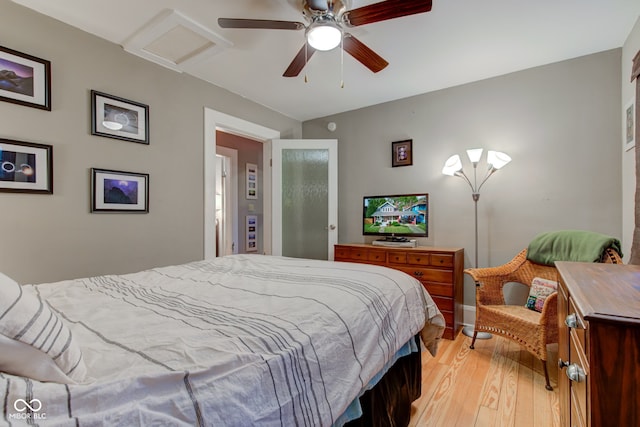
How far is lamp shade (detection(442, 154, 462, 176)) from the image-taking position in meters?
2.91

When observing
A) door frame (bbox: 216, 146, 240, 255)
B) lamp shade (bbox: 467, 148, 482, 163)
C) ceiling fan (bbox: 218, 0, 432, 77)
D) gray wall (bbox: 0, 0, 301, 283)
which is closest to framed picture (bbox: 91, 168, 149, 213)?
gray wall (bbox: 0, 0, 301, 283)

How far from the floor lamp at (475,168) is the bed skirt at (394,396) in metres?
1.47

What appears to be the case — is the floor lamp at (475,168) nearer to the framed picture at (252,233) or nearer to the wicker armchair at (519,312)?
→ the wicker armchair at (519,312)

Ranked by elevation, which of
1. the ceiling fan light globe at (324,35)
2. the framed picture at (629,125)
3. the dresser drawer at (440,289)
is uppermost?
the ceiling fan light globe at (324,35)

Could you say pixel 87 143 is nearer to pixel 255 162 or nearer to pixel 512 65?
pixel 255 162

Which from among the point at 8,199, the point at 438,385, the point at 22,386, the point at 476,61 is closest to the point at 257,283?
the point at 22,386

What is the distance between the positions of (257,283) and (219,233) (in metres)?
3.26

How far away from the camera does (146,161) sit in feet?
7.95

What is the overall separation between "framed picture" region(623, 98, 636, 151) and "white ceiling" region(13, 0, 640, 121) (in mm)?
544

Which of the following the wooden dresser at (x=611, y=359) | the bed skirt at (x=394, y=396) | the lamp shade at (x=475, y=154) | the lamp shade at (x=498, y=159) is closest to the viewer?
the wooden dresser at (x=611, y=359)

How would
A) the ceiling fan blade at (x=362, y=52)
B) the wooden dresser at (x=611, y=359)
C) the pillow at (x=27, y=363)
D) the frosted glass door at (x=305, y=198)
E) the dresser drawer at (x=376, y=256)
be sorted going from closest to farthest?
the pillow at (x=27, y=363) < the wooden dresser at (x=611, y=359) < the ceiling fan blade at (x=362, y=52) < the dresser drawer at (x=376, y=256) < the frosted glass door at (x=305, y=198)

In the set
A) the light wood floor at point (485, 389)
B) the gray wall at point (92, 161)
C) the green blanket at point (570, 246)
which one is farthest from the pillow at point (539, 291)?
the gray wall at point (92, 161)

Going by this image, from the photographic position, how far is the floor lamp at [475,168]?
2.67 meters

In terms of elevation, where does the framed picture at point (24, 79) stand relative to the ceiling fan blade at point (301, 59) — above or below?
below
